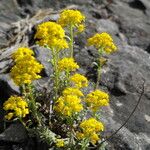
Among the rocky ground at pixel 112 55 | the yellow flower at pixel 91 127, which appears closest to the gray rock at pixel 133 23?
the rocky ground at pixel 112 55

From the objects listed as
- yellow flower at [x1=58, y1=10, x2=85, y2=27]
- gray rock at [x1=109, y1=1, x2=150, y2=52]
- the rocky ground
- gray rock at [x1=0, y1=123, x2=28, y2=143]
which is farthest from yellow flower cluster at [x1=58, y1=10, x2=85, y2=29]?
gray rock at [x1=109, y1=1, x2=150, y2=52]

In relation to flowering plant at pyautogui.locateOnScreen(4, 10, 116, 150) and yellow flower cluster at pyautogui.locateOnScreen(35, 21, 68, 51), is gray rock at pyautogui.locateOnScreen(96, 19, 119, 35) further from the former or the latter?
yellow flower cluster at pyautogui.locateOnScreen(35, 21, 68, 51)

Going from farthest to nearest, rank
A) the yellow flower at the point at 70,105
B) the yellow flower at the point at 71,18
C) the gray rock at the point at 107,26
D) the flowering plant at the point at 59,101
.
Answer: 1. the gray rock at the point at 107,26
2. the yellow flower at the point at 71,18
3. the flowering plant at the point at 59,101
4. the yellow flower at the point at 70,105

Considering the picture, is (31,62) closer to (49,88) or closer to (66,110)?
(66,110)

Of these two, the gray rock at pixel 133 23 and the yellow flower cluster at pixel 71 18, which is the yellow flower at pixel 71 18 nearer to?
the yellow flower cluster at pixel 71 18

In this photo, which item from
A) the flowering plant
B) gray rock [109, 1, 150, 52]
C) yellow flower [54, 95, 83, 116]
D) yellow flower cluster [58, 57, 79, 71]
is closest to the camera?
yellow flower [54, 95, 83, 116]

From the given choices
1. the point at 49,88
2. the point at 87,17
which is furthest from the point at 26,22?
the point at 49,88

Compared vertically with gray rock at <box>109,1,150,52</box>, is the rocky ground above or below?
above

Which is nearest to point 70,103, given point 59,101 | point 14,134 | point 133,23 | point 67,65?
point 59,101
